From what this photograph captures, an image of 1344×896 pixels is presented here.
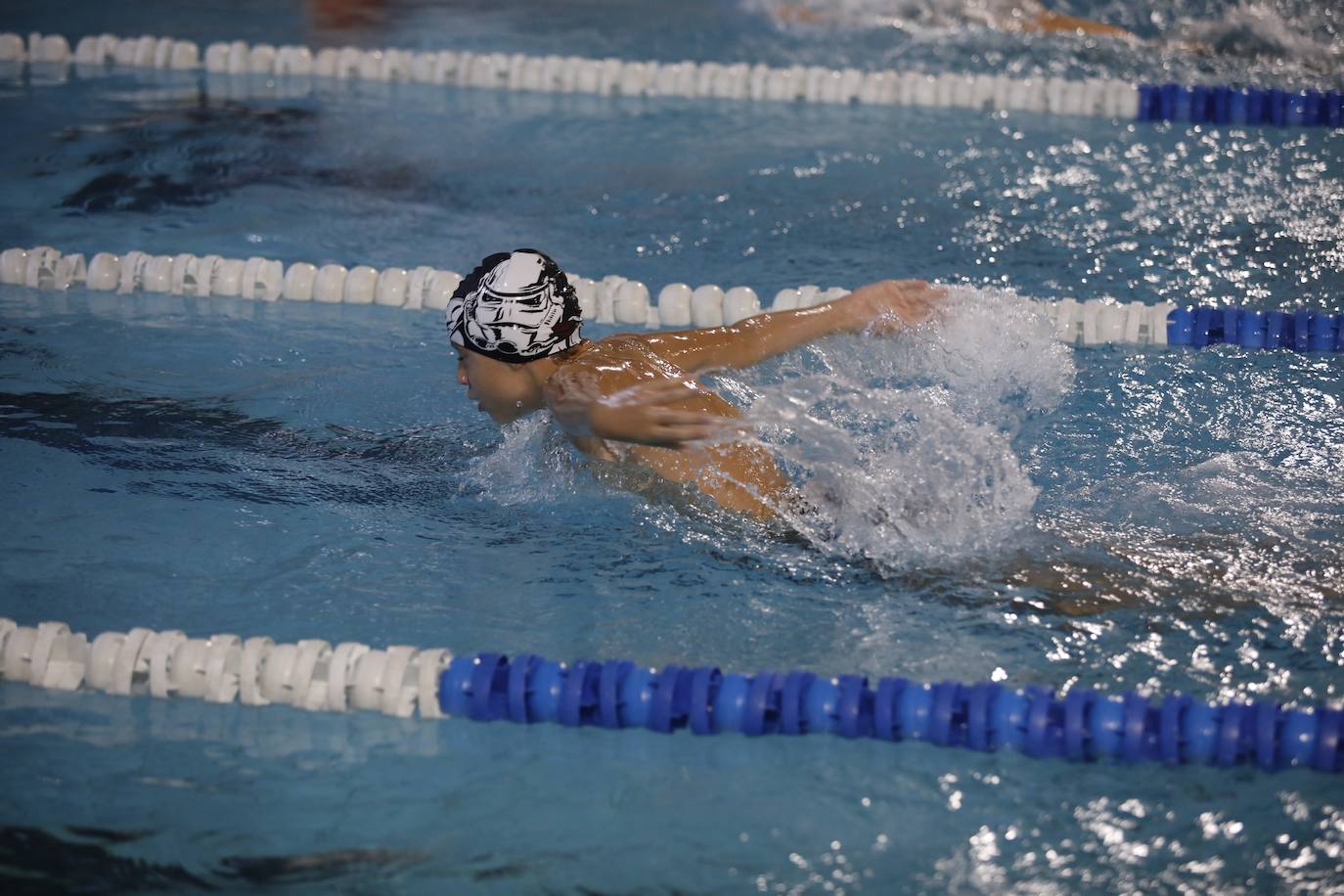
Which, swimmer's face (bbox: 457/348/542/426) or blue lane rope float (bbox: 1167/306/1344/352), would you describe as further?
blue lane rope float (bbox: 1167/306/1344/352)

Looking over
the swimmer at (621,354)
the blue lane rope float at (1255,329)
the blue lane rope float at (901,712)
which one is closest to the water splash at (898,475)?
the swimmer at (621,354)

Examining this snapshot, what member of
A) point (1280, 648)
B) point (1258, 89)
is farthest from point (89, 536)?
point (1258, 89)

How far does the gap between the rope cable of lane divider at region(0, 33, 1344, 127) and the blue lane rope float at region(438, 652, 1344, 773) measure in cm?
503

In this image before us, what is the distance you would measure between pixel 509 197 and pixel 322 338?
4.61 ft

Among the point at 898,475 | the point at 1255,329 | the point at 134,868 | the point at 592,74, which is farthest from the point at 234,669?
the point at 592,74

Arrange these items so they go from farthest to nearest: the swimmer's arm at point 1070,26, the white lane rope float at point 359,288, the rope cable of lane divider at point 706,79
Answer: the swimmer's arm at point 1070,26 → the rope cable of lane divider at point 706,79 → the white lane rope float at point 359,288

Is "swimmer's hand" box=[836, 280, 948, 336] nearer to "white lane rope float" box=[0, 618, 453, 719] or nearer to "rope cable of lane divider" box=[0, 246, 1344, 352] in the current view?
"rope cable of lane divider" box=[0, 246, 1344, 352]

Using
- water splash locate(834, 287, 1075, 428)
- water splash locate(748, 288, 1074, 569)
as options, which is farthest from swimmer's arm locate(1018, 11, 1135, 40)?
water splash locate(748, 288, 1074, 569)

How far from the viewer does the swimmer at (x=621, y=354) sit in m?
3.10

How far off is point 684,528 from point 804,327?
1.88ft

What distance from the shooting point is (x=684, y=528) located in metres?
3.25

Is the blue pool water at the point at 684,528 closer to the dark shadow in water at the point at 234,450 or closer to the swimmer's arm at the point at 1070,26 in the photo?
the dark shadow in water at the point at 234,450

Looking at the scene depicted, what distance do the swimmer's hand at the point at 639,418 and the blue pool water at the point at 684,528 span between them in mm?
→ 349

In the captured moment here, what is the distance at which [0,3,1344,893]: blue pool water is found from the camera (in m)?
2.37
